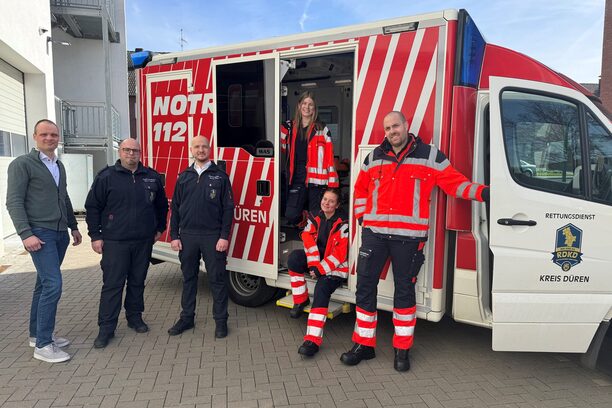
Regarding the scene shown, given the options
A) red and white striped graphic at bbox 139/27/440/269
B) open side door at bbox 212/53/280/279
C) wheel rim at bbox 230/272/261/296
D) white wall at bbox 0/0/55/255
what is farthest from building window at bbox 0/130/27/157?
wheel rim at bbox 230/272/261/296

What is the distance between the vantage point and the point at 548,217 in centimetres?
312

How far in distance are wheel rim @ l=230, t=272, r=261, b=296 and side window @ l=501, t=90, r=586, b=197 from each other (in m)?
2.80

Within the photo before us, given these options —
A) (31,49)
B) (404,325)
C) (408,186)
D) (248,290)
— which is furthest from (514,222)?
(31,49)

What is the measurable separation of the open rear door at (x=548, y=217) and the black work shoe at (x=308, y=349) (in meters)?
1.38

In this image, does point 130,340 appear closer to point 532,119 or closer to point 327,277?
point 327,277

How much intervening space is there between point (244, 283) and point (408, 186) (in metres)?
2.35

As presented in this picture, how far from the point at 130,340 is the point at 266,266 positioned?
1372 mm

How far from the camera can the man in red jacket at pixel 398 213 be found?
3283mm

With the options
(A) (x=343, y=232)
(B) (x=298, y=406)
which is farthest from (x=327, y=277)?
(B) (x=298, y=406)

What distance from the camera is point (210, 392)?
10.4ft

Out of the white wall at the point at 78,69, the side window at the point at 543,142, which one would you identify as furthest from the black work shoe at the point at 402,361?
the white wall at the point at 78,69

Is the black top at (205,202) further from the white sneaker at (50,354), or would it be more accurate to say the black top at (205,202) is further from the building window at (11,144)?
the building window at (11,144)

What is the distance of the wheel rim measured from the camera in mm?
4863

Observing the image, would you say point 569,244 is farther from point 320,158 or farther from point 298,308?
point 298,308
